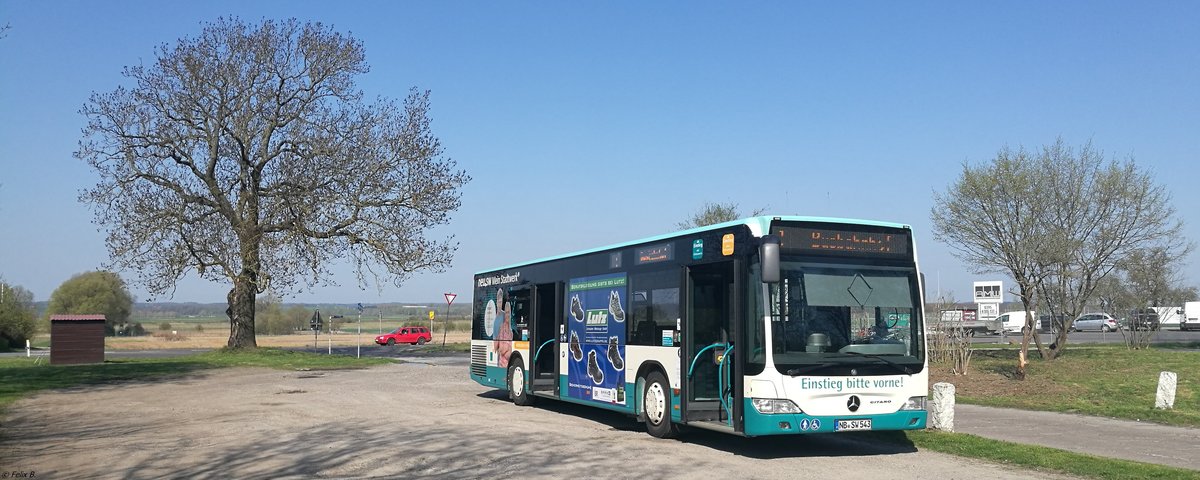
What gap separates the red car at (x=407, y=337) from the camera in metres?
61.7

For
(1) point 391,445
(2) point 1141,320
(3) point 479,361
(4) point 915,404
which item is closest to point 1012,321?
(2) point 1141,320

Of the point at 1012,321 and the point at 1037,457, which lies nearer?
the point at 1037,457

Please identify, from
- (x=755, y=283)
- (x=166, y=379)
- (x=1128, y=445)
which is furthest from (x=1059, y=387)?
(x=166, y=379)

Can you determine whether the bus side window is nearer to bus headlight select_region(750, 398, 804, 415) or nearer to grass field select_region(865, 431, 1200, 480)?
bus headlight select_region(750, 398, 804, 415)

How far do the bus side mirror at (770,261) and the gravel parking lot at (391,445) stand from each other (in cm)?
209

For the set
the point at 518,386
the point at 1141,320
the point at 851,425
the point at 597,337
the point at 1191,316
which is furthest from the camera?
the point at 1191,316

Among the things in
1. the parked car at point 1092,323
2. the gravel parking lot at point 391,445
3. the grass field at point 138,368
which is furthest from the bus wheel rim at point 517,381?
the parked car at point 1092,323

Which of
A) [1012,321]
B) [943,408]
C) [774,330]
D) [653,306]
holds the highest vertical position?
[653,306]

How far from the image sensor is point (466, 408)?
58.6ft

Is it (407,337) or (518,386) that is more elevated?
(518,386)

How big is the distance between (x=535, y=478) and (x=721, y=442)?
4.06 m

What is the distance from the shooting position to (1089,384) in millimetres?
22719

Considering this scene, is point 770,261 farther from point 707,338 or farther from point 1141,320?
point 1141,320

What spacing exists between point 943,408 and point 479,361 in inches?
398
